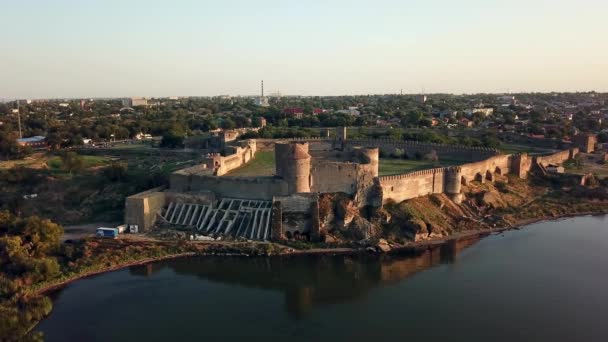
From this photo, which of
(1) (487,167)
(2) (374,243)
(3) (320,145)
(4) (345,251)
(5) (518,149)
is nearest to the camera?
(4) (345,251)

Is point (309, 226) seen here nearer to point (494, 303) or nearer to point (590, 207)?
point (494, 303)

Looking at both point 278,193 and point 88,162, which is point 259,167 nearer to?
point 278,193

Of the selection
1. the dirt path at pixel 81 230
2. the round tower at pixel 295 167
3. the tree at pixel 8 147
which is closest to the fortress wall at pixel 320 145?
the round tower at pixel 295 167

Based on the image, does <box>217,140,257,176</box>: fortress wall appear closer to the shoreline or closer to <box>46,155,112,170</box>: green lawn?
the shoreline

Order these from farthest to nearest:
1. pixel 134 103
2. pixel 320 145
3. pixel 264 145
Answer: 1. pixel 134 103
2. pixel 264 145
3. pixel 320 145

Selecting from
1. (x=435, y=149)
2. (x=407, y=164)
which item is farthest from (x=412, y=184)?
(x=435, y=149)

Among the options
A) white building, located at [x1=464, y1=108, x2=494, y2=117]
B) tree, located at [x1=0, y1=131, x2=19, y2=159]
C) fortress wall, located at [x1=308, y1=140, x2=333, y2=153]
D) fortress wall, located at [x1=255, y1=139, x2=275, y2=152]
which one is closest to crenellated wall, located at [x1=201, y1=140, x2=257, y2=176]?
fortress wall, located at [x1=255, y1=139, x2=275, y2=152]

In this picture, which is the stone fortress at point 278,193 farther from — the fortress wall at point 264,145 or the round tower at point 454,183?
the fortress wall at point 264,145
